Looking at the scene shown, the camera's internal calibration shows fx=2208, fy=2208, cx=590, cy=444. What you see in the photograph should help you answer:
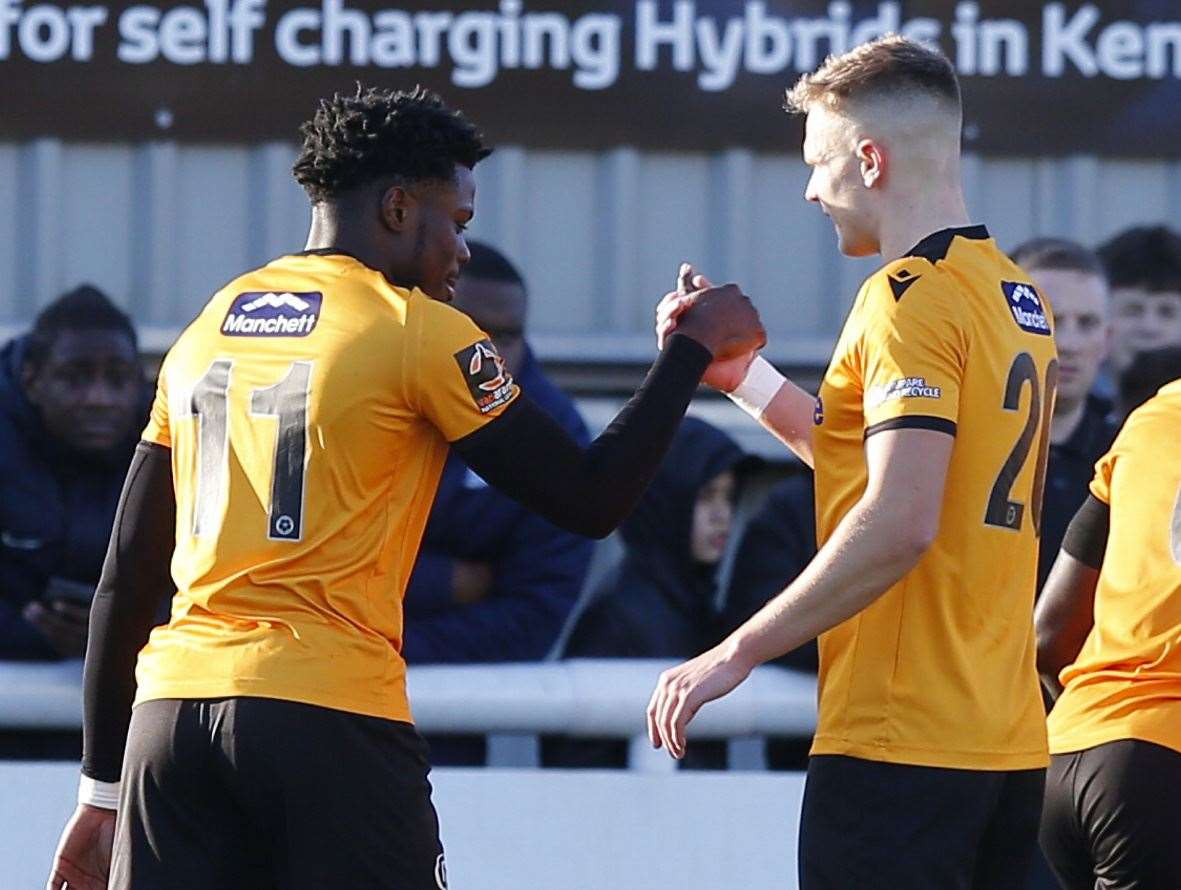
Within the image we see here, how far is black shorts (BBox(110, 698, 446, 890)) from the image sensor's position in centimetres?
275

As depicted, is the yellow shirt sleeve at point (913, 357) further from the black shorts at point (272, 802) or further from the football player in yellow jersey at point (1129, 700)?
the black shorts at point (272, 802)

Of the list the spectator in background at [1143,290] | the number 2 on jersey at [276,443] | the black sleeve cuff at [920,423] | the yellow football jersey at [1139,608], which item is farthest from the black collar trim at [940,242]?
the spectator in background at [1143,290]

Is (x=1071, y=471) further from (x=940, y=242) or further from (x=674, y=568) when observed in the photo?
(x=940, y=242)

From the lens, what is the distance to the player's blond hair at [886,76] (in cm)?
302

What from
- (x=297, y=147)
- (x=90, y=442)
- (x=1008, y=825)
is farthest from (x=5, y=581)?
(x=1008, y=825)

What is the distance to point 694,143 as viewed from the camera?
5910 mm

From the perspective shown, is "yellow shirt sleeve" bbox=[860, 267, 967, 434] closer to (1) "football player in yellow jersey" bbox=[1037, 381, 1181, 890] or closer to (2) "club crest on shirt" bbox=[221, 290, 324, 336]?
(1) "football player in yellow jersey" bbox=[1037, 381, 1181, 890]

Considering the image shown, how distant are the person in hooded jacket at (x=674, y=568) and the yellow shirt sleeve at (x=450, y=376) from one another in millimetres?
2047

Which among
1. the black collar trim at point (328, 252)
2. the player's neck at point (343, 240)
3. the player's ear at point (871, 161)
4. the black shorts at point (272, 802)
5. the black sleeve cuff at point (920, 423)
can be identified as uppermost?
the player's ear at point (871, 161)

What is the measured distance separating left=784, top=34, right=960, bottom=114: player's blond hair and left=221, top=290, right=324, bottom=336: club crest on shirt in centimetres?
77

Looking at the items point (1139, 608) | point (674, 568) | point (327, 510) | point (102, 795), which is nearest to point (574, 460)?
point (327, 510)

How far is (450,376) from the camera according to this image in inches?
111

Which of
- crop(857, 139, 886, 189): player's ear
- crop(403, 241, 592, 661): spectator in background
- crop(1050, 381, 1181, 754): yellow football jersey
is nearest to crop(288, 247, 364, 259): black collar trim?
crop(857, 139, 886, 189): player's ear

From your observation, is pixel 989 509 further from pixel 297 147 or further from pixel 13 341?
pixel 297 147
